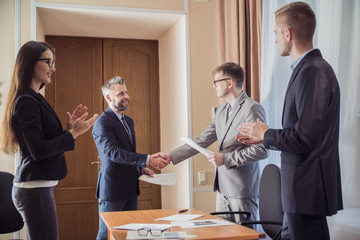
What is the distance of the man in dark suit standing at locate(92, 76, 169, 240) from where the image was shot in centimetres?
332

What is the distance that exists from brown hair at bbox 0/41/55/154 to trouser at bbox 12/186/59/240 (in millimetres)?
253

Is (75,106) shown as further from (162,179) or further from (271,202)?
(271,202)

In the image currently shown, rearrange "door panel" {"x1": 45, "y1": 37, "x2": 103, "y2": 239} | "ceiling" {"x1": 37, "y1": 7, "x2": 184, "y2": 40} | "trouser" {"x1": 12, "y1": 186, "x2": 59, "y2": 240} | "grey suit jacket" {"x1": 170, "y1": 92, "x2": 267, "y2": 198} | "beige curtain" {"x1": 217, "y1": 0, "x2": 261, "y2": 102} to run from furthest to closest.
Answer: "door panel" {"x1": 45, "y1": 37, "x2": 103, "y2": 239}
"ceiling" {"x1": 37, "y1": 7, "x2": 184, "y2": 40}
"beige curtain" {"x1": 217, "y1": 0, "x2": 261, "y2": 102}
"grey suit jacket" {"x1": 170, "y1": 92, "x2": 267, "y2": 198}
"trouser" {"x1": 12, "y1": 186, "x2": 59, "y2": 240}

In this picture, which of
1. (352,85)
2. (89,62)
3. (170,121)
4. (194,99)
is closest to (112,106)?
(194,99)

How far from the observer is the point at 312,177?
5.87 feet

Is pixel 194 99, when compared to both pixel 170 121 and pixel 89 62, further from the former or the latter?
pixel 89 62

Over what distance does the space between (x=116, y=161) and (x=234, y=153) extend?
0.99 meters

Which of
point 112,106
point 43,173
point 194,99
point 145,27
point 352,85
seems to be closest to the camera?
point 43,173

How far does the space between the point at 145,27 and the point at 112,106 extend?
148 cm

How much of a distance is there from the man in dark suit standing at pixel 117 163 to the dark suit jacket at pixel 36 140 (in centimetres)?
107

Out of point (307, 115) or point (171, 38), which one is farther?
point (171, 38)

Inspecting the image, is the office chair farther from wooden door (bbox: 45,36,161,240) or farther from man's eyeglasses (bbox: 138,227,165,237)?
wooden door (bbox: 45,36,161,240)

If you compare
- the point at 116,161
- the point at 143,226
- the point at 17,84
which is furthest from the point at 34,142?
the point at 116,161

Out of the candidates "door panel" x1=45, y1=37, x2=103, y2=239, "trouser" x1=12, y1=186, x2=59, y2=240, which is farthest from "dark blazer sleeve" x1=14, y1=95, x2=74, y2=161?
"door panel" x1=45, y1=37, x2=103, y2=239
